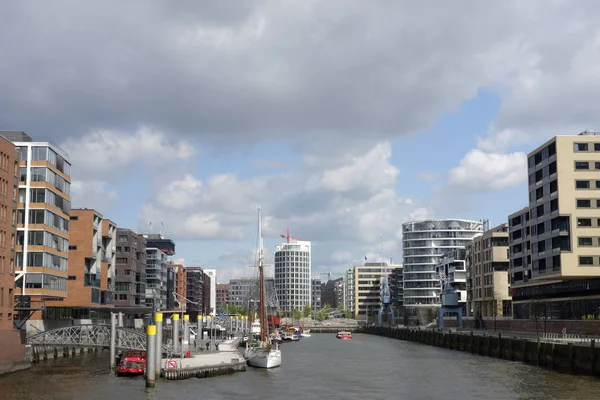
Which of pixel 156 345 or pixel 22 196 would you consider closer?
pixel 156 345

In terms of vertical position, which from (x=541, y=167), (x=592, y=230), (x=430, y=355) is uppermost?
(x=541, y=167)

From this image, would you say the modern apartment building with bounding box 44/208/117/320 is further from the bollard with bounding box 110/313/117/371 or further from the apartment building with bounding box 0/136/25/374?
the apartment building with bounding box 0/136/25/374

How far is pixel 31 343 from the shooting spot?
341 feet

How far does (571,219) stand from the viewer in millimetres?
136875

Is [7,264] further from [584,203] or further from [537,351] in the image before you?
[584,203]

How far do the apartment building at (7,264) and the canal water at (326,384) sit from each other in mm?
2889

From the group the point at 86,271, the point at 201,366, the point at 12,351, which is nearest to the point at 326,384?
the point at 201,366

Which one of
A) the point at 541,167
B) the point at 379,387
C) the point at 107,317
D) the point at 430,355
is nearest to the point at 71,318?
the point at 107,317

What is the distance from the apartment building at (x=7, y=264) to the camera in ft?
285

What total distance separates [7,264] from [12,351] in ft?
34.6

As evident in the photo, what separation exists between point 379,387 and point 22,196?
6868cm

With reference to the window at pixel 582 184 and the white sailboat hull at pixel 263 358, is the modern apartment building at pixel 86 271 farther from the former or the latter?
the window at pixel 582 184

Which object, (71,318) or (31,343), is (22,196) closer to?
(31,343)

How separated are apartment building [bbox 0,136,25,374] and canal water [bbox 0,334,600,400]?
289cm
